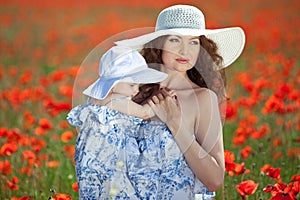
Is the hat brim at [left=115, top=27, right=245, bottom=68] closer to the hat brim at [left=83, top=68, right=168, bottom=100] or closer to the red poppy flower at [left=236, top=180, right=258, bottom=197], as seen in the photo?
the hat brim at [left=83, top=68, right=168, bottom=100]

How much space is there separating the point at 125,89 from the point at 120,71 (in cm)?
7

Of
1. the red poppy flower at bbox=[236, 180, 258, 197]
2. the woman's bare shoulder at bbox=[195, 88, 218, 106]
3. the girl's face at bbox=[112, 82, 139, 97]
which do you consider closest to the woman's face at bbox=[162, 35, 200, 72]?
the woman's bare shoulder at bbox=[195, 88, 218, 106]

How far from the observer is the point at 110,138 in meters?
3.00

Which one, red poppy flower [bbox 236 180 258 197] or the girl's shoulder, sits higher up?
the girl's shoulder

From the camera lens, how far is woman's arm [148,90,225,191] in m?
3.06

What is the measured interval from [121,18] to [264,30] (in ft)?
9.93

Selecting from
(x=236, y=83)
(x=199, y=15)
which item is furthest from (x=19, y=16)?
(x=199, y=15)

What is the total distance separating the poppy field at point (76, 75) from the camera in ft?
13.9

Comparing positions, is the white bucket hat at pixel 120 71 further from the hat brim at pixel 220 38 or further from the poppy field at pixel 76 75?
the poppy field at pixel 76 75

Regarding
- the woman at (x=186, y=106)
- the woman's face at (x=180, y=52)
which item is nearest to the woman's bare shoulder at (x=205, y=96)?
the woman at (x=186, y=106)

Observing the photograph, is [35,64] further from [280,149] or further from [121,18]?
[280,149]

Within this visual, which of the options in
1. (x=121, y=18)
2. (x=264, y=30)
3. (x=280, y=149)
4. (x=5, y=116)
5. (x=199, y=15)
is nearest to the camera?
(x=199, y=15)

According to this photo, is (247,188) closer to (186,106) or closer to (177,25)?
(186,106)

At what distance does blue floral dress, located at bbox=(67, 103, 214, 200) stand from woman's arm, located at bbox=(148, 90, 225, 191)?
41 mm
